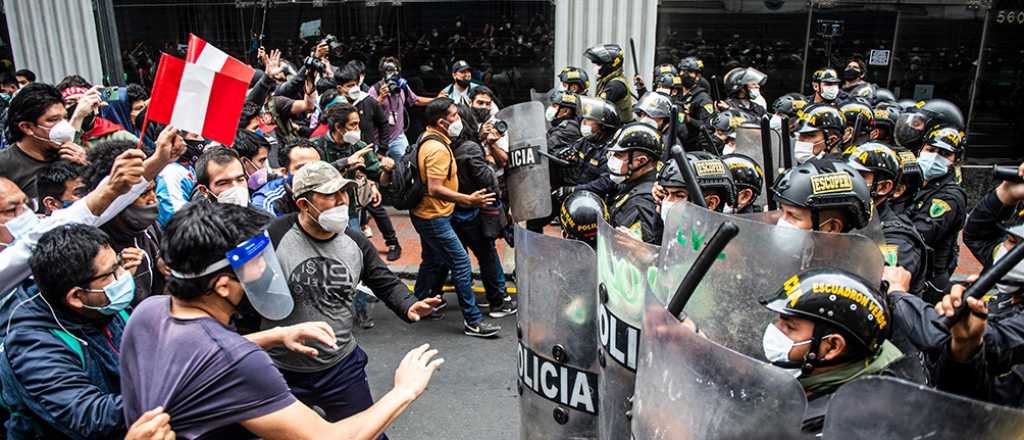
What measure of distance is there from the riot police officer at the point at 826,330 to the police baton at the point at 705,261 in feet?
1.47

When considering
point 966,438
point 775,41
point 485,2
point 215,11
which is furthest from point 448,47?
point 966,438

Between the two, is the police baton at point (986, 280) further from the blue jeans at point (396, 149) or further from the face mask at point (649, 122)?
the blue jeans at point (396, 149)

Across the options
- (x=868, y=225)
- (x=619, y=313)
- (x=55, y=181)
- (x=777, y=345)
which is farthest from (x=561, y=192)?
(x=777, y=345)

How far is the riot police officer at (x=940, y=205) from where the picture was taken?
4629mm

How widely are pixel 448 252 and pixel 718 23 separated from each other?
676 cm

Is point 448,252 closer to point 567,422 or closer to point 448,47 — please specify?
point 567,422

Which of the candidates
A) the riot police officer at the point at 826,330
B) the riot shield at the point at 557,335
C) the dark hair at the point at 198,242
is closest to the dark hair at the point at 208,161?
the dark hair at the point at 198,242

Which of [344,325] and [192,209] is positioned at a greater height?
[192,209]

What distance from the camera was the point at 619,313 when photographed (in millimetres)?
2670

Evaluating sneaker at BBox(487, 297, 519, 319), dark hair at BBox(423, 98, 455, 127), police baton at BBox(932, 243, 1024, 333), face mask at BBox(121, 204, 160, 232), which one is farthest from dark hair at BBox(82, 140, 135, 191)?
police baton at BBox(932, 243, 1024, 333)

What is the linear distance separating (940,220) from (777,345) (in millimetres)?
3061

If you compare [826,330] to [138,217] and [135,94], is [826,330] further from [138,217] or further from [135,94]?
[135,94]

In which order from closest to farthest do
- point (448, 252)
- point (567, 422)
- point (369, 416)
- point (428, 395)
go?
point (369, 416) → point (567, 422) → point (428, 395) → point (448, 252)

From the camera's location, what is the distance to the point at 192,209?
94.1 inches
